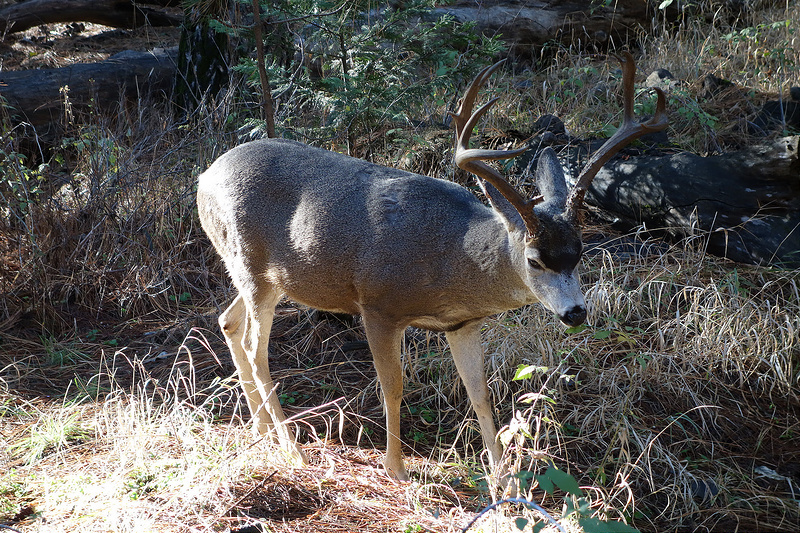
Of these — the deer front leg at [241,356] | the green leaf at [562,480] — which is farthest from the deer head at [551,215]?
the deer front leg at [241,356]

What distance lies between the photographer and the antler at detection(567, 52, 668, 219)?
12.0ft

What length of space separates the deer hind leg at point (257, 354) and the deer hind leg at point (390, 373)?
53 centimetres

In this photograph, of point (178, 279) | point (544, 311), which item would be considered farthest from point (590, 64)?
point (178, 279)

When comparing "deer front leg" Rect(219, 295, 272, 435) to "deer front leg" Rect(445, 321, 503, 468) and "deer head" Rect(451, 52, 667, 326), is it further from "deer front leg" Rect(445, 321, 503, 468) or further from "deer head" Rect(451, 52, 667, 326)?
"deer head" Rect(451, 52, 667, 326)

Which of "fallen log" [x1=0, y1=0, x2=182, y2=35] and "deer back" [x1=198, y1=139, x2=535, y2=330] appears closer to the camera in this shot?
"deer back" [x1=198, y1=139, x2=535, y2=330]

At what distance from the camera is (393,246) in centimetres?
412

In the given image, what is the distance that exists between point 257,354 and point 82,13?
354 inches

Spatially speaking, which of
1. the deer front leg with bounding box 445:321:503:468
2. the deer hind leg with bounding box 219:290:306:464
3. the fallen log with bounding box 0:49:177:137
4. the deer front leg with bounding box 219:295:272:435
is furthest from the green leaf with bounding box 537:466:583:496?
the fallen log with bounding box 0:49:177:137

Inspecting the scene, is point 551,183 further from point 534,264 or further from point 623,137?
point 534,264

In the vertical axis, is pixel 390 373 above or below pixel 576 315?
below

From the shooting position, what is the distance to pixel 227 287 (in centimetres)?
650

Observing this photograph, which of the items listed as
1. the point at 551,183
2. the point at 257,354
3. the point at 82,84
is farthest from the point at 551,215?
the point at 82,84

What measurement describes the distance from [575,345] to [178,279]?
357 centimetres

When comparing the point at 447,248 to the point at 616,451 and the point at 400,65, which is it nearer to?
the point at 616,451
